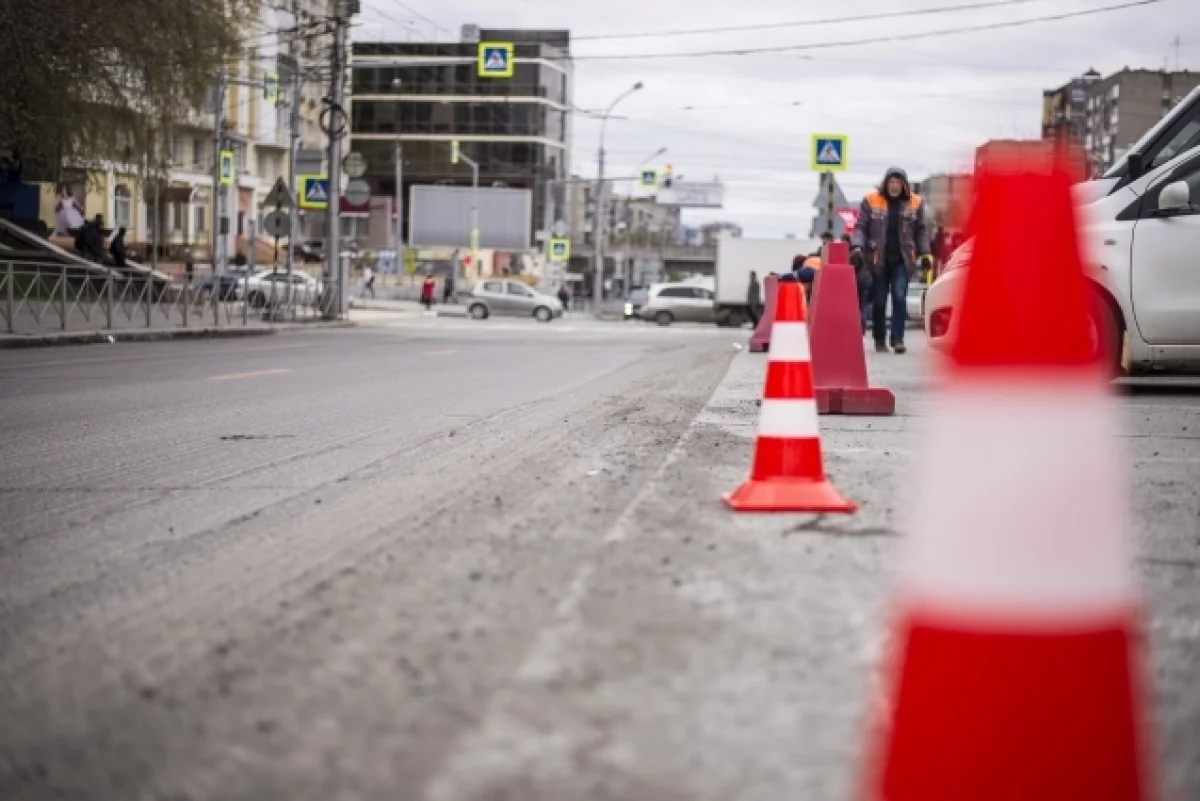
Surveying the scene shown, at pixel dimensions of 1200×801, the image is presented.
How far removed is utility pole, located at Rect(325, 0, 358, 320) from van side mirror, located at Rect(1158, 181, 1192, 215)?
Result: 27.7 metres

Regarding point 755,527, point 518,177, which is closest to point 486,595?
point 755,527

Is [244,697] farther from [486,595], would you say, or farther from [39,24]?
[39,24]

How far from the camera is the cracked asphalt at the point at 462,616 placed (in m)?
2.67

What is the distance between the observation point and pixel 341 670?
3.25 meters

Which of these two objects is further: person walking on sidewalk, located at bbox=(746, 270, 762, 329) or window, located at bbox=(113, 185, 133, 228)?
window, located at bbox=(113, 185, 133, 228)

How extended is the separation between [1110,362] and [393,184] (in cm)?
10383

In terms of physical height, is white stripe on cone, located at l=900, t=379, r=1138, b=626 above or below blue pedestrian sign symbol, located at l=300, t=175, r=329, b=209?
below

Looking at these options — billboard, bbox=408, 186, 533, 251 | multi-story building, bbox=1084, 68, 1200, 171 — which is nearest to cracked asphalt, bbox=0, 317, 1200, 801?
billboard, bbox=408, 186, 533, 251

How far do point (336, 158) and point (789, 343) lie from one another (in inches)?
1286

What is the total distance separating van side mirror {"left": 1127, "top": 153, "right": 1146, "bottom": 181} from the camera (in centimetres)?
1093

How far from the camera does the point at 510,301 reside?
57656mm

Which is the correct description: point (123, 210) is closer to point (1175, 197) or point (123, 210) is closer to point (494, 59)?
point (494, 59)

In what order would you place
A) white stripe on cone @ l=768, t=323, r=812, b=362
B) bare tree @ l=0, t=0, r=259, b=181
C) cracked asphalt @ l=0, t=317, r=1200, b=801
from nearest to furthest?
cracked asphalt @ l=0, t=317, r=1200, b=801 < white stripe on cone @ l=768, t=323, r=812, b=362 < bare tree @ l=0, t=0, r=259, b=181

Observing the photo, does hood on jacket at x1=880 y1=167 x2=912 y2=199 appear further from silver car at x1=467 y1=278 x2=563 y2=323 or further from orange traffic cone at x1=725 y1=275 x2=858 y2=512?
silver car at x1=467 y1=278 x2=563 y2=323
